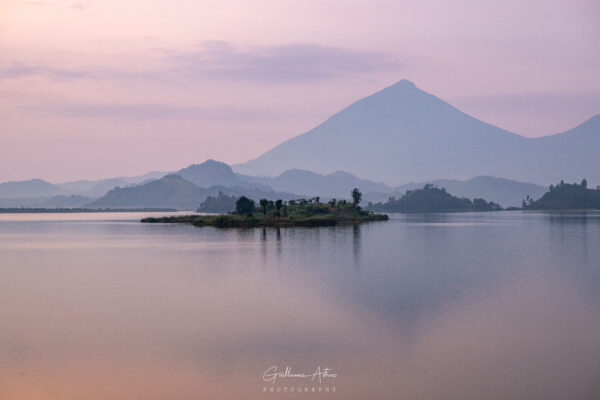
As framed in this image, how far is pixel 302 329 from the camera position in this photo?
39000 millimetres

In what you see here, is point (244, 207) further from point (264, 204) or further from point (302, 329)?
point (302, 329)

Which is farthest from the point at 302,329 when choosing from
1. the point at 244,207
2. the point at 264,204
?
the point at 244,207

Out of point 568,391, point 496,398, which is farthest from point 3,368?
point 568,391

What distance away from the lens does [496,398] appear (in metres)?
26.9

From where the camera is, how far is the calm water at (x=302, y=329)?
28.8 metres

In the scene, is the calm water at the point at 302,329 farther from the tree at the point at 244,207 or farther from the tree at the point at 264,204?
the tree at the point at 244,207

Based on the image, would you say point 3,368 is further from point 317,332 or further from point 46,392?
point 317,332

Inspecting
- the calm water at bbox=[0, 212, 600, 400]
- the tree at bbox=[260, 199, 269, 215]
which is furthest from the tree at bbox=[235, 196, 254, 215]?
the calm water at bbox=[0, 212, 600, 400]

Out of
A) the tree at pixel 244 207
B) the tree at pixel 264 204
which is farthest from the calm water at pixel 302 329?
the tree at pixel 244 207

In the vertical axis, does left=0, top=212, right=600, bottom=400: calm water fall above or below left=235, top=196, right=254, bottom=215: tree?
below

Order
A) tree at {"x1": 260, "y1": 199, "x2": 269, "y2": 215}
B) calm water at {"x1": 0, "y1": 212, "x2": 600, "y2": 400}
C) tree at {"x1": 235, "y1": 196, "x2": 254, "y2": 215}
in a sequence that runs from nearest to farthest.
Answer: calm water at {"x1": 0, "y1": 212, "x2": 600, "y2": 400} → tree at {"x1": 260, "y1": 199, "x2": 269, "y2": 215} → tree at {"x1": 235, "y1": 196, "x2": 254, "y2": 215}

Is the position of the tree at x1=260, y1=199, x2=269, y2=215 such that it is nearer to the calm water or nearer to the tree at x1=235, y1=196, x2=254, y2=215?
the tree at x1=235, y1=196, x2=254, y2=215

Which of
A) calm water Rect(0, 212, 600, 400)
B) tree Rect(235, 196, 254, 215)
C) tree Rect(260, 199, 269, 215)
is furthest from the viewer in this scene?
tree Rect(235, 196, 254, 215)

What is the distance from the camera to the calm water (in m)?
28.8
